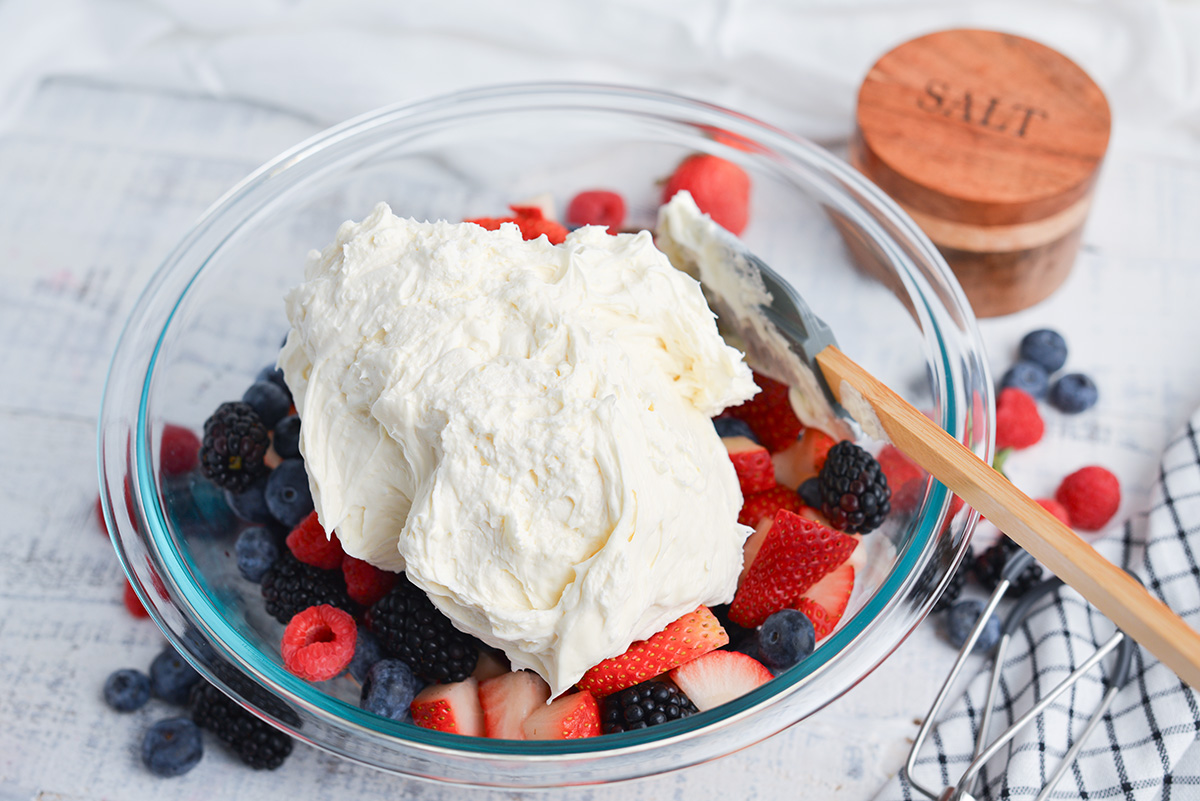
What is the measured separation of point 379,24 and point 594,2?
1.86ft

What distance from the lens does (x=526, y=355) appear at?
1361 millimetres

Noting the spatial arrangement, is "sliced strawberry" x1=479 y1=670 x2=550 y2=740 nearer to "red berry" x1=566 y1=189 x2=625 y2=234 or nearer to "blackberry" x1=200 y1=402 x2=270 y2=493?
"blackberry" x1=200 y1=402 x2=270 y2=493

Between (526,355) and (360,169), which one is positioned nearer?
(526,355)

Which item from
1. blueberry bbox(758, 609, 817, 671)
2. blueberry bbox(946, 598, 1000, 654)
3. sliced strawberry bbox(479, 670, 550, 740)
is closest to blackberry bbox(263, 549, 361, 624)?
sliced strawberry bbox(479, 670, 550, 740)

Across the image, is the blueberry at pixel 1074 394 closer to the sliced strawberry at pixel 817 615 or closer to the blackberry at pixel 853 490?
the blackberry at pixel 853 490

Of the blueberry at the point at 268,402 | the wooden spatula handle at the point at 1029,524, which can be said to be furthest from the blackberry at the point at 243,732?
the wooden spatula handle at the point at 1029,524

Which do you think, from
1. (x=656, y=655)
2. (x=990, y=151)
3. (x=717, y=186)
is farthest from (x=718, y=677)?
(x=990, y=151)

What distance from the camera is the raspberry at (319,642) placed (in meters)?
1.41

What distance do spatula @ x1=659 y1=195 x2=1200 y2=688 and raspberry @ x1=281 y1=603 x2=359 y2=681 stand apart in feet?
2.74

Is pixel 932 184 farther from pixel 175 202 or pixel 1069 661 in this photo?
pixel 175 202

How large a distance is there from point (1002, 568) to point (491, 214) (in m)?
1.30

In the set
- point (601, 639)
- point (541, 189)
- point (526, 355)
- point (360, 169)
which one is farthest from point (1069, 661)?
point (360, 169)

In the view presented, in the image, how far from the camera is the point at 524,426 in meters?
1.30

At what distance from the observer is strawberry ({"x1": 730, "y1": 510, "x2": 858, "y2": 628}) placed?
1451mm
